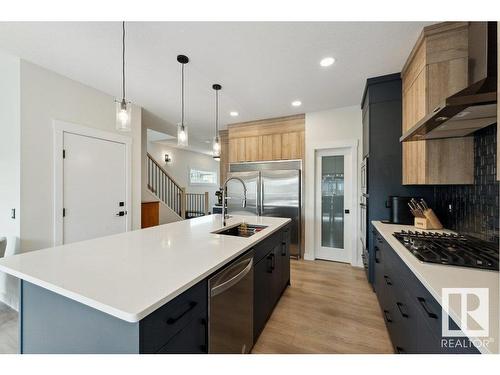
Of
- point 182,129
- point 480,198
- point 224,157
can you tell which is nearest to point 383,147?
point 480,198

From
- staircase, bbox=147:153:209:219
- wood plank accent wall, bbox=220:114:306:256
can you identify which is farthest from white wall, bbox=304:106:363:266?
staircase, bbox=147:153:209:219

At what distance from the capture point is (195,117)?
4289 mm

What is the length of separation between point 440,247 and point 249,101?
3.01m

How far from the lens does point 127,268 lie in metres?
1.06

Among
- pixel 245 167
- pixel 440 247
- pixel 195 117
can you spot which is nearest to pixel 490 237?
pixel 440 247

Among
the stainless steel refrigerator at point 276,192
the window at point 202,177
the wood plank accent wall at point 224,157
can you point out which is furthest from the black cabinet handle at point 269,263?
the window at point 202,177

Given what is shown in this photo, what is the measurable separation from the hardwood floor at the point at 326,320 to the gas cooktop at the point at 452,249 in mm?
940

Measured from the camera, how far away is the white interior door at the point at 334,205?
12.3 feet

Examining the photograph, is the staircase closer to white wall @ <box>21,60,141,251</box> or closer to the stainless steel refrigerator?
the stainless steel refrigerator

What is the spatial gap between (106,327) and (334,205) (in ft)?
12.2

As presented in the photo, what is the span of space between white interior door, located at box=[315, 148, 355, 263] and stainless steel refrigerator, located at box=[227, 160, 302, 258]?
0.39 metres

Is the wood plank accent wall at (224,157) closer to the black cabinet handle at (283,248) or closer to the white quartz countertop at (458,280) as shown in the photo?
the black cabinet handle at (283,248)

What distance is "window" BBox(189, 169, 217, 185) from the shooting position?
861 centimetres

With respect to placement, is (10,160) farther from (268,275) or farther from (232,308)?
(268,275)
